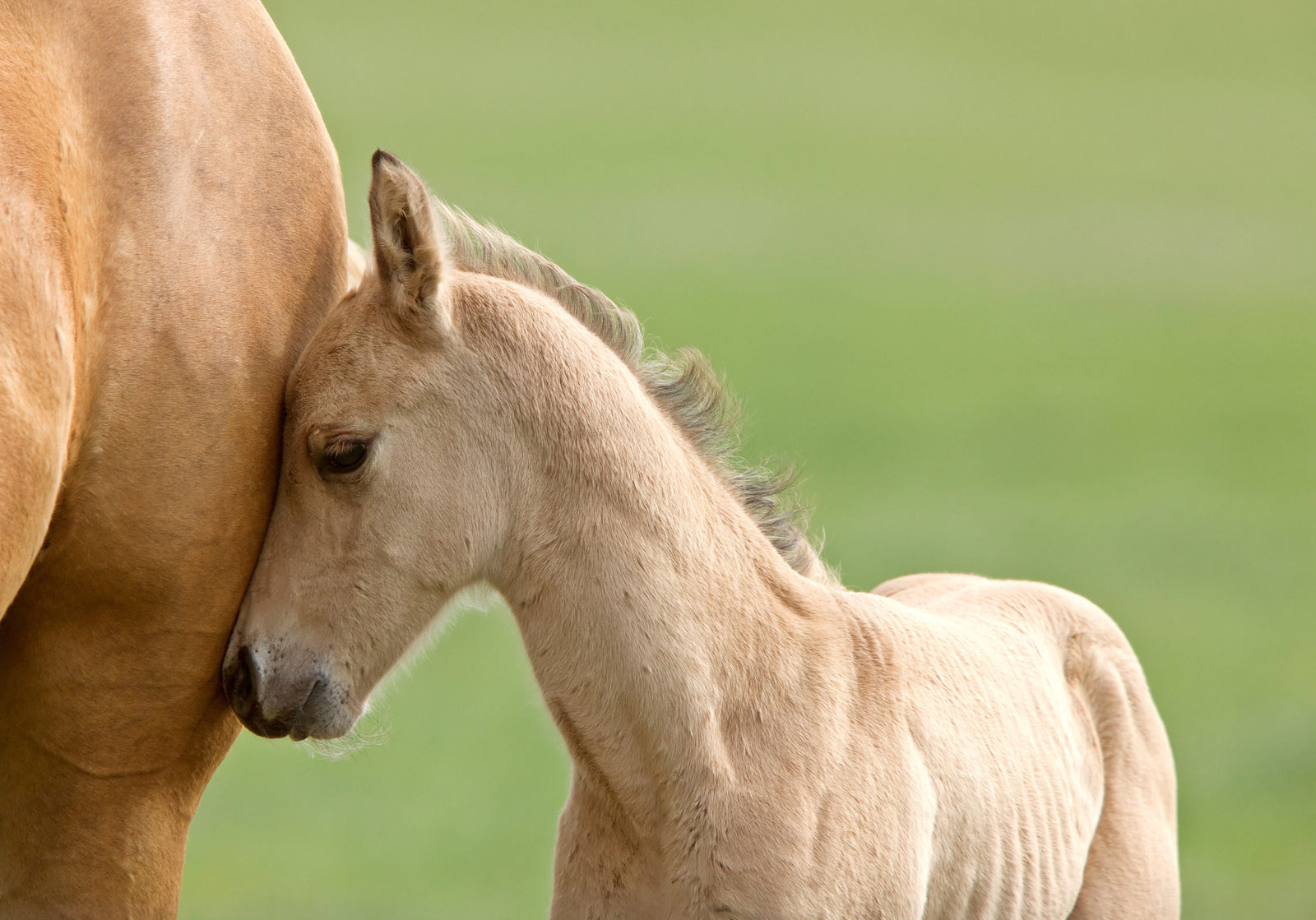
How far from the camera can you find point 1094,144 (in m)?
36.4

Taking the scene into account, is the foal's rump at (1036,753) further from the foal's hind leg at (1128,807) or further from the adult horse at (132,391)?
the adult horse at (132,391)

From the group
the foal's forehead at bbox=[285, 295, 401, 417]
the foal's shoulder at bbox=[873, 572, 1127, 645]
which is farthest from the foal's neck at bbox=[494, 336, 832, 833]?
the foal's shoulder at bbox=[873, 572, 1127, 645]

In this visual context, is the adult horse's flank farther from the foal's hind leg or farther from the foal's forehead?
the foal's hind leg

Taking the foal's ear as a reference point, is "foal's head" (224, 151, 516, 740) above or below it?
below

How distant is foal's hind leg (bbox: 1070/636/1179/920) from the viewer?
4.25m

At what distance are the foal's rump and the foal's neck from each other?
57cm

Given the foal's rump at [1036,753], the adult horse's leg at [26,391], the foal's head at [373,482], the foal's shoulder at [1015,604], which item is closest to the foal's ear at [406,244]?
the foal's head at [373,482]

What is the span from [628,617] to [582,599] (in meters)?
0.10

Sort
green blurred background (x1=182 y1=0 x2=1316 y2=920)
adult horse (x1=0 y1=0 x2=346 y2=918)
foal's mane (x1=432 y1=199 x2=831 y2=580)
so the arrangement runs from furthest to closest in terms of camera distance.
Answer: green blurred background (x1=182 y1=0 x2=1316 y2=920) < foal's mane (x1=432 y1=199 x2=831 y2=580) < adult horse (x1=0 y1=0 x2=346 y2=918)

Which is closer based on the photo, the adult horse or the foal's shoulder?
the adult horse

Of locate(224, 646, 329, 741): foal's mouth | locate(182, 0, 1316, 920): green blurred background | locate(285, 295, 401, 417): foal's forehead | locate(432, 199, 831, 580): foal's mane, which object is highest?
locate(432, 199, 831, 580): foal's mane

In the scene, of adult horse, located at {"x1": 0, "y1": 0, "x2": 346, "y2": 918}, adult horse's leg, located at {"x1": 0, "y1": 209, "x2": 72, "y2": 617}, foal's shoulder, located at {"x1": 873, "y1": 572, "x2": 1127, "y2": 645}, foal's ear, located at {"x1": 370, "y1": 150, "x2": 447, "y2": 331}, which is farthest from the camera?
foal's shoulder, located at {"x1": 873, "y1": 572, "x2": 1127, "y2": 645}

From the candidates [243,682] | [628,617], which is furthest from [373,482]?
[628,617]

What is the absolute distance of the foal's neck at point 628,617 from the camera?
10.7 ft
